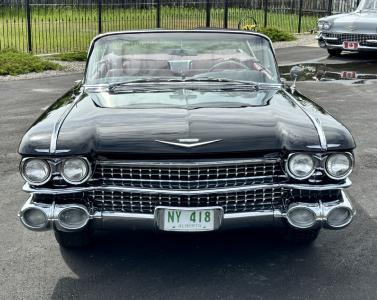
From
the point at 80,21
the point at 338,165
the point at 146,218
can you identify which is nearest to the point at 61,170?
the point at 146,218

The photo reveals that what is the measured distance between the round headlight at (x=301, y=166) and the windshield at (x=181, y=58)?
139cm

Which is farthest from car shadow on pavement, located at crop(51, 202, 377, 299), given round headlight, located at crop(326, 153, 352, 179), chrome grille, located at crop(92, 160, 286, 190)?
round headlight, located at crop(326, 153, 352, 179)

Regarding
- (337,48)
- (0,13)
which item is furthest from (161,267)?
(0,13)

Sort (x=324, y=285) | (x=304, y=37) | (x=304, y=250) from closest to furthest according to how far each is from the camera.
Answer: (x=324, y=285)
(x=304, y=250)
(x=304, y=37)

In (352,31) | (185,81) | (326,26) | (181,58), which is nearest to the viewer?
(185,81)

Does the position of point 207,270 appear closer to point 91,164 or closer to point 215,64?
point 91,164

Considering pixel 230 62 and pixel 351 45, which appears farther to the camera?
pixel 351 45

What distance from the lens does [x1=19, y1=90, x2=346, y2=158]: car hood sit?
11.7ft

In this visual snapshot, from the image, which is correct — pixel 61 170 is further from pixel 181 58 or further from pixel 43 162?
pixel 181 58

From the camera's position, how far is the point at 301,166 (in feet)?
12.1

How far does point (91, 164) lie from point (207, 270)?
1.07m

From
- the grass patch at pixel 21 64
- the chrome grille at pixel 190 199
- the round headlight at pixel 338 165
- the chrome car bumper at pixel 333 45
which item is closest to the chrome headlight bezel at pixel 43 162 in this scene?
the chrome grille at pixel 190 199

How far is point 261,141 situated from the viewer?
3.62 m

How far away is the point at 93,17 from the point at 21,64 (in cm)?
546
